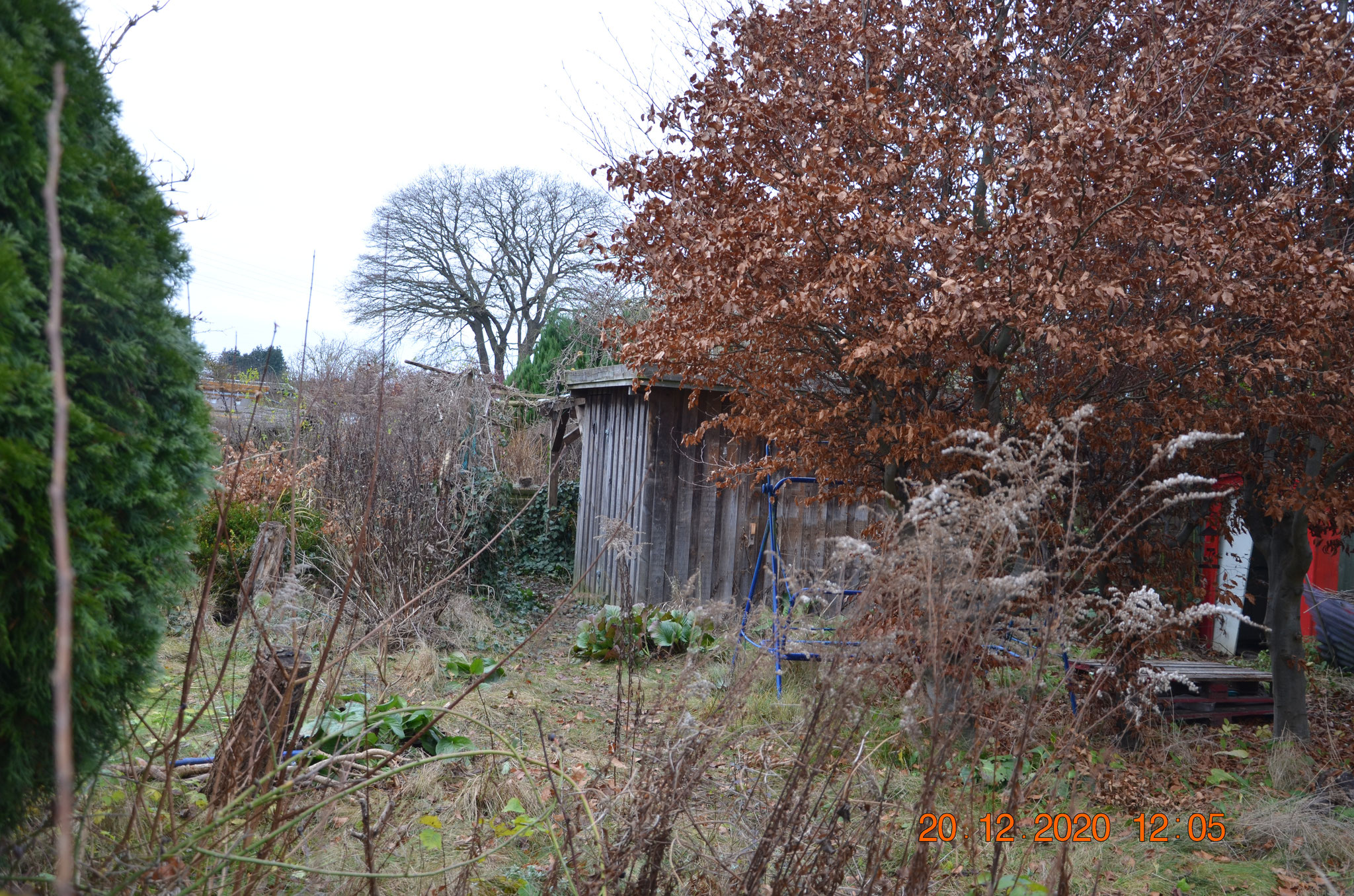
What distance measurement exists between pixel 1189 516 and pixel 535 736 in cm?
384

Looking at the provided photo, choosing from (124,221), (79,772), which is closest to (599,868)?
(79,772)

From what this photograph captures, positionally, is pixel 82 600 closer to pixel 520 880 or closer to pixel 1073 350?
pixel 520 880

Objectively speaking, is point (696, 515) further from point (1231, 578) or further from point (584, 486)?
point (1231, 578)

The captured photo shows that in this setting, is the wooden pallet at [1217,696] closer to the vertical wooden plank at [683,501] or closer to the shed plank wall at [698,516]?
the shed plank wall at [698,516]

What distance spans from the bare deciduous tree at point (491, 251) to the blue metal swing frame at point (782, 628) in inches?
612

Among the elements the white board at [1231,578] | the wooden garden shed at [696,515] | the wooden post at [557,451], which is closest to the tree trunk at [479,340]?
the wooden post at [557,451]

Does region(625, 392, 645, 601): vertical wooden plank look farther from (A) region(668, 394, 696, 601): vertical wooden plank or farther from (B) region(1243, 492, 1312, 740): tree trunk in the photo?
(B) region(1243, 492, 1312, 740): tree trunk

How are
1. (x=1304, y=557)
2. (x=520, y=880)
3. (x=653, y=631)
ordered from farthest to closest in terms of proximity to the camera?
1. (x=653, y=631)
2. (x=1304, y=557)
3. (x=520, y=880)

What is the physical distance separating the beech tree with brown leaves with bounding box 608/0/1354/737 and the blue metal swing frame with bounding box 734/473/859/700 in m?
0.96

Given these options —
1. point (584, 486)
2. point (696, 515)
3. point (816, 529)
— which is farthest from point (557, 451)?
point (816, 529)

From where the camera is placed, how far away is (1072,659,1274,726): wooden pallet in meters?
5.07

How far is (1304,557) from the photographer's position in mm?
4727

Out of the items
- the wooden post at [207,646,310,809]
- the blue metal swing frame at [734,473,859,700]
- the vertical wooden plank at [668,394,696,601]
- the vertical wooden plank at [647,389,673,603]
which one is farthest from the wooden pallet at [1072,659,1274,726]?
the wooden post at [207,646,310,809]

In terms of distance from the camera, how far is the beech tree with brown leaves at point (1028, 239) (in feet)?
12.4
